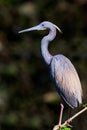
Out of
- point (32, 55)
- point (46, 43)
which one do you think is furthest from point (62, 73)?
point (32, 55)

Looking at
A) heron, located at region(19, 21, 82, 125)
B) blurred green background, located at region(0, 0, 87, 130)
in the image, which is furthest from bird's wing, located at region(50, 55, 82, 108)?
blurred green background, located at region(0, 0, 87, 130)

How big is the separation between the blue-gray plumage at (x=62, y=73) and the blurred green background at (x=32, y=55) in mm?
5756

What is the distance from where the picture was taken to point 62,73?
3.18 m

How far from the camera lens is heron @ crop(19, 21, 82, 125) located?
2.98 metres

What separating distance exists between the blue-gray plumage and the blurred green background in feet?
18.9

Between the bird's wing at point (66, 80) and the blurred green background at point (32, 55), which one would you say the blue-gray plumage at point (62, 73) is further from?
the blurred green background at point (32, 55)

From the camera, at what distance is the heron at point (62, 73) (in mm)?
2977

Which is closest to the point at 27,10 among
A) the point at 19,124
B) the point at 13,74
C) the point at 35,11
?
the point at 35,11

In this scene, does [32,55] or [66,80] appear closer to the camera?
[66,80]

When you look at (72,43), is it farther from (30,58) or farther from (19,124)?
(19,124)

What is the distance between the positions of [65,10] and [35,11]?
500mm

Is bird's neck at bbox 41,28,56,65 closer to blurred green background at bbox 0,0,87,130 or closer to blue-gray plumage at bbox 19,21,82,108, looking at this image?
blue-gray plumage at bbox 19,21,82,108

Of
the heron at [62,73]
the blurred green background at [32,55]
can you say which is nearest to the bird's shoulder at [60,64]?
the heron at [62,73]

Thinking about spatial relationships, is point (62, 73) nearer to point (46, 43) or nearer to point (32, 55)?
point (46, 43)
